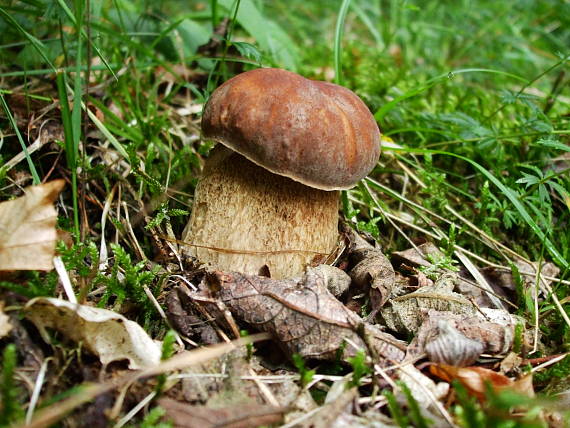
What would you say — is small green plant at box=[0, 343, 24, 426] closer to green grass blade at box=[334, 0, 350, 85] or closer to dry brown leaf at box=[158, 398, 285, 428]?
dry brown leaf at box=[158, 398, 285, 428]

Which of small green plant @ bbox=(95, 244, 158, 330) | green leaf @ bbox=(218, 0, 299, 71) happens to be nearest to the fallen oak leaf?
small green plant @ bbox=(95, 244, 158, 330)

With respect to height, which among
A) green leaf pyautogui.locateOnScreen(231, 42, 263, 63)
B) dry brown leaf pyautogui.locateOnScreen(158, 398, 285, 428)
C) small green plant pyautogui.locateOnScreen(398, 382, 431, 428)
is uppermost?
green leaf pyautogui.locateOnScreen(231, 42, 263, 63)

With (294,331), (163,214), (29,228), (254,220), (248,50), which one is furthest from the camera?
(248,50)

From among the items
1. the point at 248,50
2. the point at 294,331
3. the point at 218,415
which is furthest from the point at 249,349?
the point at 248,50

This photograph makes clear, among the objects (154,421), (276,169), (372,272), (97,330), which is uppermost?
(276,169)

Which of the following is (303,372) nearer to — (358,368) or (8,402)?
(358,368)
